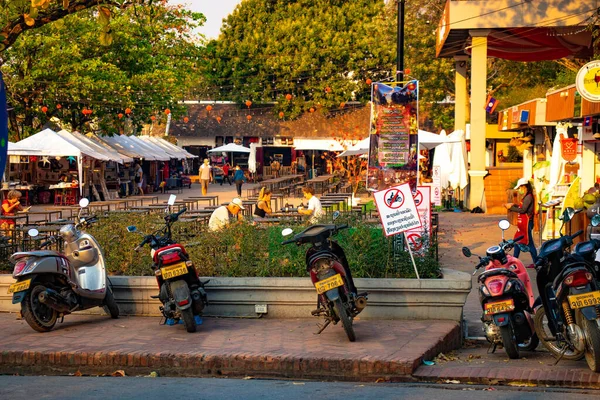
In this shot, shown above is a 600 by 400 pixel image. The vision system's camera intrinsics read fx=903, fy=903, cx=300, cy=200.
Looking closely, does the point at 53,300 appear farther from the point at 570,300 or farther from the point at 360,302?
the point at 570,300

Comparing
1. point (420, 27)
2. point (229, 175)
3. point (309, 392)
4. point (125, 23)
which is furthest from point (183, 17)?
point (309, 392)

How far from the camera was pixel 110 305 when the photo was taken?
10.3m

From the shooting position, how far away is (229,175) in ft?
199

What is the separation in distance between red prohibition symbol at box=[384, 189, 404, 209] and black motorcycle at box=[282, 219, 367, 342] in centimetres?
130

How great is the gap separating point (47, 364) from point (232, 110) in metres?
54.5

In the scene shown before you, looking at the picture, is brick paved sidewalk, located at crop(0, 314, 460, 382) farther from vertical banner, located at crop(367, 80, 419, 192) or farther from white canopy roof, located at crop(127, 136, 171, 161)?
white canopy roof, located at crop(127, 136, 171, 161)

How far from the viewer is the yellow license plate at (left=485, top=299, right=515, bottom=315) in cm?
Answer: 841

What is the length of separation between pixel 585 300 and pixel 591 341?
1.14 ft

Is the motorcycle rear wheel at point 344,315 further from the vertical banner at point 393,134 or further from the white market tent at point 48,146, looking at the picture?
the white market tent at point 48,146

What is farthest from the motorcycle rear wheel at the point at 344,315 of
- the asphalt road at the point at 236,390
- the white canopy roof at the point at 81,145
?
the white canopy roof at the point at 81,145

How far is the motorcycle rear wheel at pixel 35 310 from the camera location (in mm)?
9555

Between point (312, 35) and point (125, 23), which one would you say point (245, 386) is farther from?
point (312, 35)

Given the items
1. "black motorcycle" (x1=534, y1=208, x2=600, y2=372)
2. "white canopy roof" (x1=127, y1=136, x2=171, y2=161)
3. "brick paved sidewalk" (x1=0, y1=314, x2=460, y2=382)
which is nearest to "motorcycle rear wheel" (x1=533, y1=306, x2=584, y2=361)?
"black motorcycle" (x1=534, y1=208, x2=600, y2=372)

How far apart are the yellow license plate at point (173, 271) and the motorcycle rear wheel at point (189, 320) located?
15.1 inches
